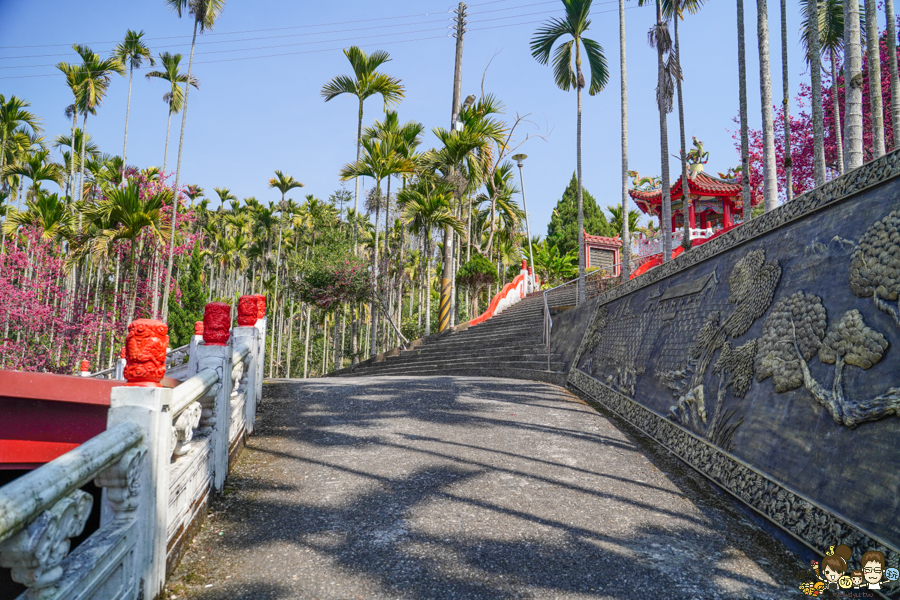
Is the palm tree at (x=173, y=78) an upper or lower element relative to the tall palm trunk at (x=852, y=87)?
upper

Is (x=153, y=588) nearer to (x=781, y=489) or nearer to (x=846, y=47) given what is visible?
(x=781, y=489)

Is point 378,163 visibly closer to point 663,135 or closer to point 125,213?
point 125,213

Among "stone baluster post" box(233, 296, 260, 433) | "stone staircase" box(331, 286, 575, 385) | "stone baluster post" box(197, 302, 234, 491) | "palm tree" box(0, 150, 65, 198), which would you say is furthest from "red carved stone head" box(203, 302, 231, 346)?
"palm tree" box(0, 150, 65, 198)

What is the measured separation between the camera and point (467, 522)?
153 inches

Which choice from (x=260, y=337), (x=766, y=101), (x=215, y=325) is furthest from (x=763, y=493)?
(x=766, y=101)

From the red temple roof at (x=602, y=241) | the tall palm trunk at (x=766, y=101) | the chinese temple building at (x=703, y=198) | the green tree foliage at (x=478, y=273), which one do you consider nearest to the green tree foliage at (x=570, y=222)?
the red temple roof at (x=602, y=241)

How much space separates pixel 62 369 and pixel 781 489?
908 inches

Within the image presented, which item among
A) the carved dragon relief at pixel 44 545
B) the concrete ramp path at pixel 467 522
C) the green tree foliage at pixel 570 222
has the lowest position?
the concrete ramp path at pixel 467 522

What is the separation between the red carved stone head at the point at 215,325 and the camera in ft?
14.6

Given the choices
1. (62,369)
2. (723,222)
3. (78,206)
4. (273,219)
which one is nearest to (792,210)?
(723,222)

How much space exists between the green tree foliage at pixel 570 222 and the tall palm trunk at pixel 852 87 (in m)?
30.3

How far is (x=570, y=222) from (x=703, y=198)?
56.1 ft

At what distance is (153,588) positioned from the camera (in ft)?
8.75

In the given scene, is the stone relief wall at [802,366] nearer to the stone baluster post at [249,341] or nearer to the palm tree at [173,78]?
the stone baluster post at [249,341]
